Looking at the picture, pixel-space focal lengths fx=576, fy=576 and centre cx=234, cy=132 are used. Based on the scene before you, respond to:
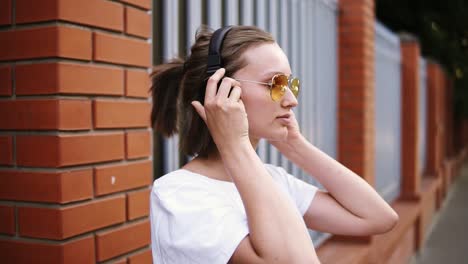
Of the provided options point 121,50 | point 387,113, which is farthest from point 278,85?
point 387,113

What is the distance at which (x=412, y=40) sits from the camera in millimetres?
8078

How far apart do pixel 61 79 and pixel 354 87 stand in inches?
138

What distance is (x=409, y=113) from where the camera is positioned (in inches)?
323

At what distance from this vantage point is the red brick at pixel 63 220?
A: 1.73 metres

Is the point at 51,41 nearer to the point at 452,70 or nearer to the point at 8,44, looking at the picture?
the point at 8,44

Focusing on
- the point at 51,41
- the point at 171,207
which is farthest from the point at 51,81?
the point at 171,207

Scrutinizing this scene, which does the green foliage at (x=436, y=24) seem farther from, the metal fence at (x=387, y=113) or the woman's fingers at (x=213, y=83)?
the woman's fingers at (x=213, y=83)

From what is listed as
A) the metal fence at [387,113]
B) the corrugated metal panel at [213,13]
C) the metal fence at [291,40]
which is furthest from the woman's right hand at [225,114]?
the metal fence at [387,113]

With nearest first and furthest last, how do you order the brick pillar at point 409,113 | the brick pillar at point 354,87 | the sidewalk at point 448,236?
the brick pillar at point 354,87 → the sidewalk at point 448,236 → the brick pillar at point 409,113

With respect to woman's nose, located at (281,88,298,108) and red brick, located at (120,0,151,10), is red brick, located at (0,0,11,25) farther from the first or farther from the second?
woman's nose, located at (281,88,298,108)

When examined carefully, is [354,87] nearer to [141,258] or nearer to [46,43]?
[141,258]

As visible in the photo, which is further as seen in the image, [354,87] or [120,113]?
[354,87]

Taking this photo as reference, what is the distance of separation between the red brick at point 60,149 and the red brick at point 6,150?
0.03 meters

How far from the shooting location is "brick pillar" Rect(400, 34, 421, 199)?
7961mm
